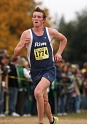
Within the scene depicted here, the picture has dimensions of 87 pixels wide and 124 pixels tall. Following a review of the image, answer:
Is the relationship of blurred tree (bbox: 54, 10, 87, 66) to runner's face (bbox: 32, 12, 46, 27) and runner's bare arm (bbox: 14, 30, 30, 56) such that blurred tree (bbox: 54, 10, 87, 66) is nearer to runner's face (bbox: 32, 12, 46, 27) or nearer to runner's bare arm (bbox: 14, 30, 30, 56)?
runner's face (bbox: 32, 12, 46, 27)

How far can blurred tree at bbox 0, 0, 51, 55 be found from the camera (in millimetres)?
39594

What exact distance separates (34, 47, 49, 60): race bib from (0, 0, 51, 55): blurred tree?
94.4 ft

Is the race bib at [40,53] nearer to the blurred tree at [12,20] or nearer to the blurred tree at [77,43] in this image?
the blurred tree at [12,20]

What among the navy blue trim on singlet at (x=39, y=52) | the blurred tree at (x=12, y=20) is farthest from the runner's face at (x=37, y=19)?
the blurred tree at (x=12, y=20)

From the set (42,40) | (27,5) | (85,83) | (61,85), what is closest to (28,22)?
(27,5)

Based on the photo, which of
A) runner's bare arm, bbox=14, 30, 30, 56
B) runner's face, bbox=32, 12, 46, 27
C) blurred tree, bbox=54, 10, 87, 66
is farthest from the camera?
blurred tree, bbox=54, 10, 87, 66

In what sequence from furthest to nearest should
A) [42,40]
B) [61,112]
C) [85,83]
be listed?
[85,83] < [61,112] < [42,40]

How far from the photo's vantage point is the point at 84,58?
64188 millimetres

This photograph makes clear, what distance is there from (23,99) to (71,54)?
4902 centimetres

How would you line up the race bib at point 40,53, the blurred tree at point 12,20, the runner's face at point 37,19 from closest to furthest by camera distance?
1. the race bib at point 40,53
2. the runner's face at point 37,19
3. the blurred tree at point 12,20

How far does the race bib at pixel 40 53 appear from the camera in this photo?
980cm

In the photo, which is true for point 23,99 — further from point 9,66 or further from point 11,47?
point 11,47

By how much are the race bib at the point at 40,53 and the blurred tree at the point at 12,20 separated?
2878 cm

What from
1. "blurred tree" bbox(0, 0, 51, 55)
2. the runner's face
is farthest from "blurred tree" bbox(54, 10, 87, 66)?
the runner's face
